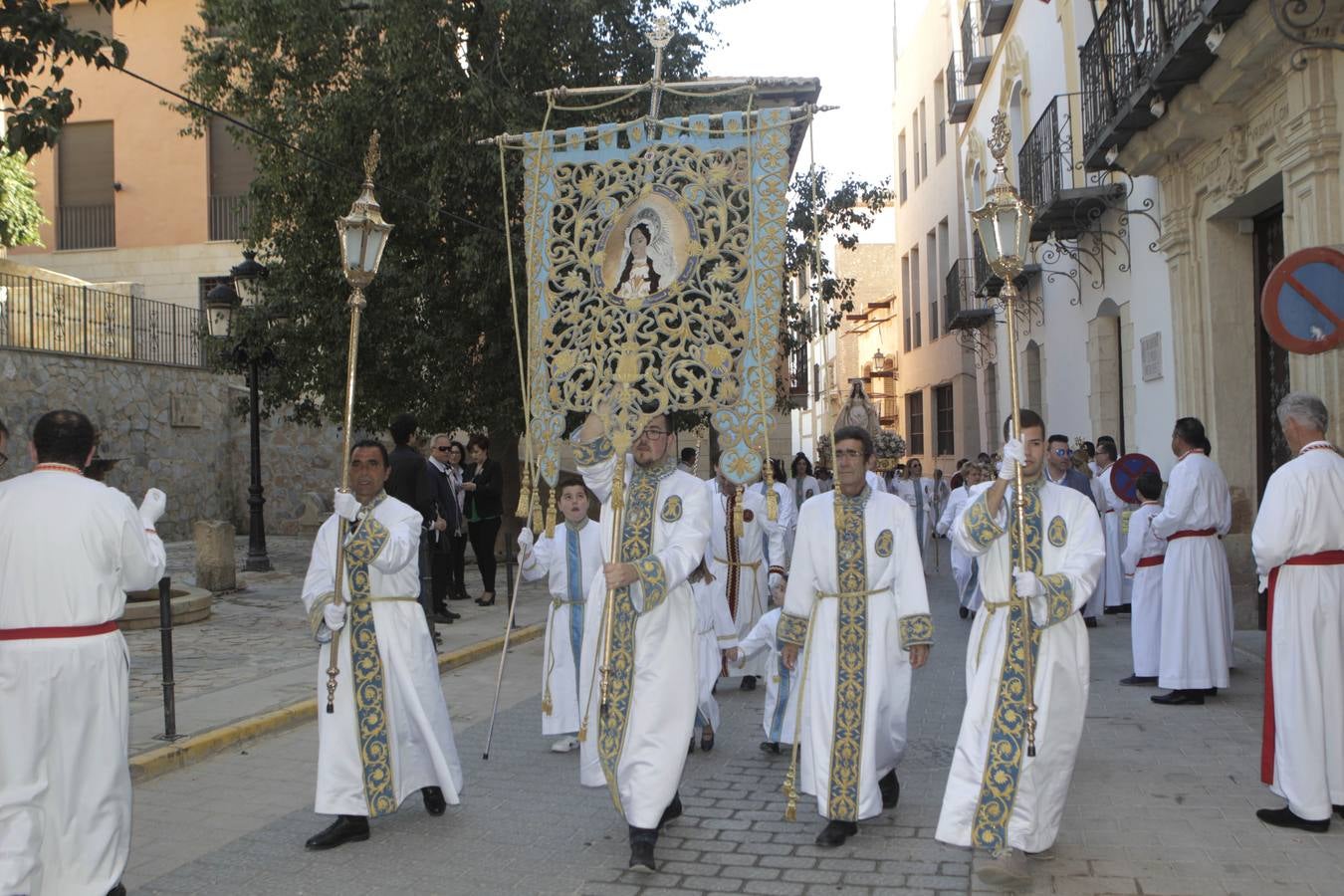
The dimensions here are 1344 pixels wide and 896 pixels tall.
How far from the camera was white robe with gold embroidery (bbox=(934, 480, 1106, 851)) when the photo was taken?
4848 mm

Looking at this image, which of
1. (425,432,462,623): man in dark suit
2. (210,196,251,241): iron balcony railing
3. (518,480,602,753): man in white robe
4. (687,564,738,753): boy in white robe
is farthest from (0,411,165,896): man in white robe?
(210,196,251,241): iron balcony railing

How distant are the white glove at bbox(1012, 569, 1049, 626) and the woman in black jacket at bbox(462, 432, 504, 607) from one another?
30.5 feet

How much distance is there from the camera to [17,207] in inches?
902

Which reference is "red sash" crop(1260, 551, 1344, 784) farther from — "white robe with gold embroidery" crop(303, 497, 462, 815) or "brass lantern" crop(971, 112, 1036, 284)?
"white robe with gold embroidery" crop(303, 497, 462, 815)

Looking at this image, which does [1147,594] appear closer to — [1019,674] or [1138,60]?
[1019,674]

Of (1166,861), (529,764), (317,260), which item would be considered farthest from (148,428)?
(1166,861)

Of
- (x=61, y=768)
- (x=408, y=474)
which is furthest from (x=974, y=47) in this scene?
(x=61, y=768)

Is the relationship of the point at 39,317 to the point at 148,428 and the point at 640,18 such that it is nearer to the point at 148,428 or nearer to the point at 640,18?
the point at 148,428

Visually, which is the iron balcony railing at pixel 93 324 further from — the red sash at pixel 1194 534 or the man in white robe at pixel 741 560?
the red sash at pixel 1194 534

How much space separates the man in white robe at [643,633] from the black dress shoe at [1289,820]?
104 inches

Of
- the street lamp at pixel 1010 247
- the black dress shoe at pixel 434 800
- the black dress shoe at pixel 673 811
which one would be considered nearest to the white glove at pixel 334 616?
the black dress shoe at pixel 434 800

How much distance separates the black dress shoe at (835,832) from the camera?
17.3 ft

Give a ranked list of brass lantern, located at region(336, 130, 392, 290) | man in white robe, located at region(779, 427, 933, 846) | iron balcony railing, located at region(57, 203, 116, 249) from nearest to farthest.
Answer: man in white robe, located at region(779, 427, 933, 846)
brass lantern, located at region(336, 130, 392, 290)
iron balcony railing, located at region(57, 203, 116, 249)

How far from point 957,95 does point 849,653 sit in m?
22.3
